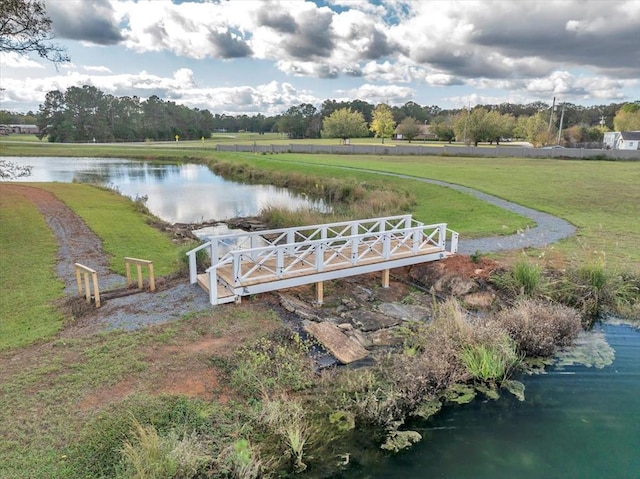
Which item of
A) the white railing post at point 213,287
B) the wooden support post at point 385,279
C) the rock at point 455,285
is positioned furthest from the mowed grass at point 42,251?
the rock at point 455,285

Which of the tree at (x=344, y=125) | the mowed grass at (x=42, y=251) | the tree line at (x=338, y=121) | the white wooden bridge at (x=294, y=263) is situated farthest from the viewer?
the tree at (x=344, y=125)

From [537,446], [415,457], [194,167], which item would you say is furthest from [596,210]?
[194,167]

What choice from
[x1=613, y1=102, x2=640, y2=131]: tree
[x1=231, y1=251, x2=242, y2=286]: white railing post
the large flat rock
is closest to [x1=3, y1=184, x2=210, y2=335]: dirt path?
[x1=231, y1=251, x2=242, y2=286]: white railing post

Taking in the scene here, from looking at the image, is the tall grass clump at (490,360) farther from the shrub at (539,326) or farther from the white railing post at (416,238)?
the white railing post at (416,238)

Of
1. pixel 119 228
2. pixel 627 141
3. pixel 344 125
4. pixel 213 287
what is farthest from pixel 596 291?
pixel 344 125

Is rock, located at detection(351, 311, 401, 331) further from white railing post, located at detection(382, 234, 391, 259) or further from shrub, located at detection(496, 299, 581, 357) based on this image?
shrub, located at detection(496, 299, 581, 357)
